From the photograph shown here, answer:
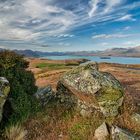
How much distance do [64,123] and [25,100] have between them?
2.45 metres

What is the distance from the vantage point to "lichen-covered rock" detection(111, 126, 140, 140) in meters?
11.7

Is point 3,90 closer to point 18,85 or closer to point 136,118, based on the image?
point 18,85

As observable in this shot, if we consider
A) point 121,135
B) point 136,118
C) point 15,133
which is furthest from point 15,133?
point 136,118

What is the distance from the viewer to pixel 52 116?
1492 cm

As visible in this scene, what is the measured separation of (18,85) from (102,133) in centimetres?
528

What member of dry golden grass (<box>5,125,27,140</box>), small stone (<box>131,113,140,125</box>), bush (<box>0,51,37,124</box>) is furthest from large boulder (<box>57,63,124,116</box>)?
dry golden grass (<box>5,125,27,140</box>)

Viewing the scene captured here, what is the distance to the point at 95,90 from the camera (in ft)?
47.3

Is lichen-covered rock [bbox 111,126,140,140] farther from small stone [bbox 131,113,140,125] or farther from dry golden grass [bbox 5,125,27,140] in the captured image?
dry golden grass [bbox 5,125,27,140]

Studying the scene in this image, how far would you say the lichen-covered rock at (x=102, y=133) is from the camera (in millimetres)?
12120

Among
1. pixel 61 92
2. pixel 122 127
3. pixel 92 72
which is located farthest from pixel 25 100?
pixel 122 127

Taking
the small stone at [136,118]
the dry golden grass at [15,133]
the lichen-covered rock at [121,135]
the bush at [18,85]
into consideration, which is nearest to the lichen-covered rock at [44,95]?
the bush at [18,85]

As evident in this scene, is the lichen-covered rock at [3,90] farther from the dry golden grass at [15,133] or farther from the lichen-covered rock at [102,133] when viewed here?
the lichen-covered rock at [102,133]

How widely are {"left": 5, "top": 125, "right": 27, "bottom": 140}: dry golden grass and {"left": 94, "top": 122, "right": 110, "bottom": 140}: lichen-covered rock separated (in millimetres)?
3120

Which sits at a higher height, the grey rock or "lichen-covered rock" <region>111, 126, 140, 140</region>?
the grey rock
